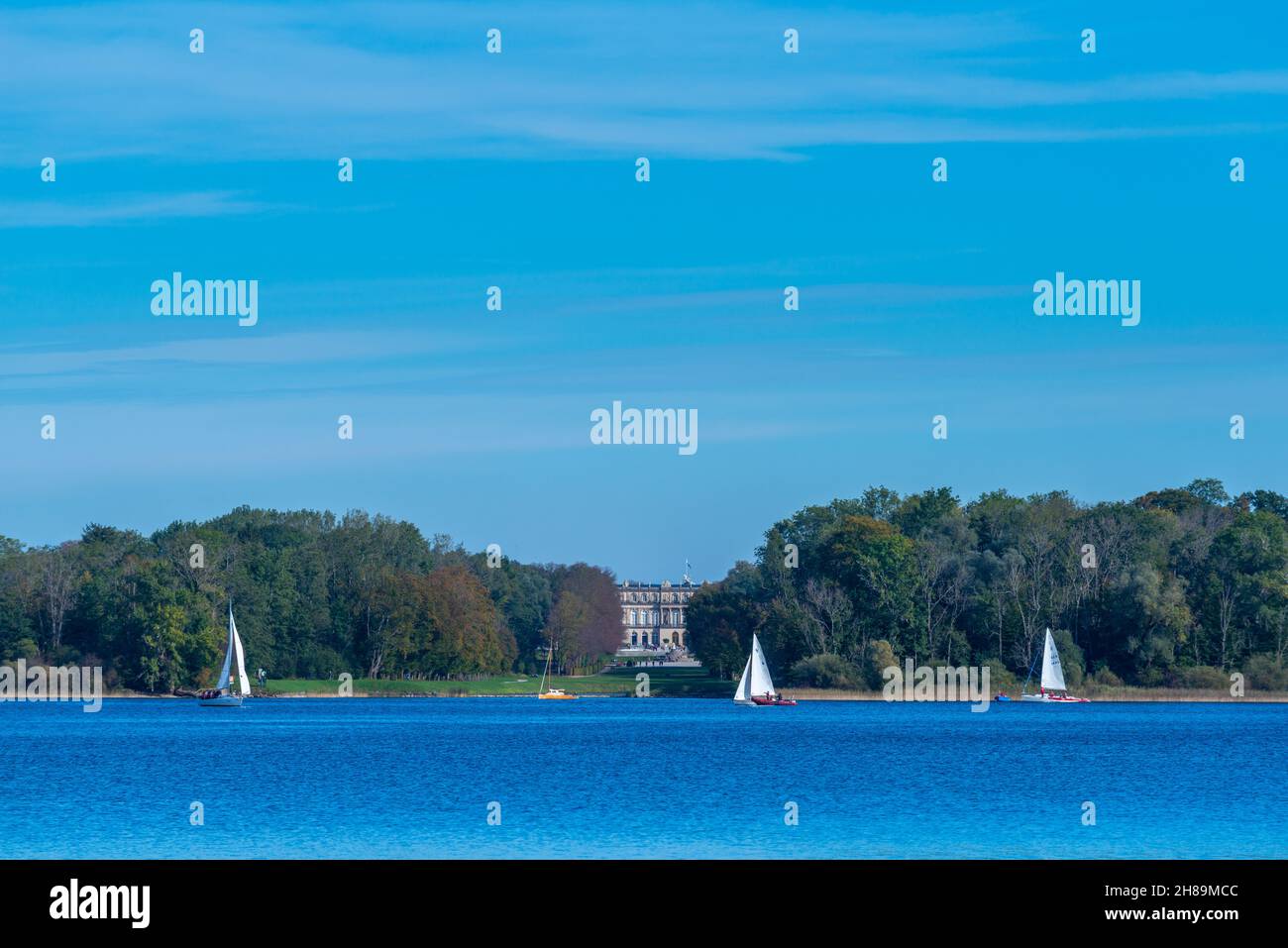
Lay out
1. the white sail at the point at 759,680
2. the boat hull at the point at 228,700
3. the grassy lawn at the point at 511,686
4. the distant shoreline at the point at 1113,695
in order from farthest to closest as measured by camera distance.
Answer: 1. the grassy lawn at the point at 511,686
2. the boat hull at the point at 228,700
3. the distant shoreline at the point at 1113,695
4. the white sail at the point at 759,680

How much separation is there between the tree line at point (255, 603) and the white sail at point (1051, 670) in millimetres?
56586

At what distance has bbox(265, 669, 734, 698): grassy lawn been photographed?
502 feet

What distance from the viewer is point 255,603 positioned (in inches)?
5807

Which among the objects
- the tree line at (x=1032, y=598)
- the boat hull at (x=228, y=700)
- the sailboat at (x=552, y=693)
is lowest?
the sailboat at (x=552, y=693)

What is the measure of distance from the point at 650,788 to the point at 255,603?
314 ft

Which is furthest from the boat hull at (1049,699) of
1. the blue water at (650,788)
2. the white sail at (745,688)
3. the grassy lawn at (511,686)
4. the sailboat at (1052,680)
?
the grassy lawn at (511,686)

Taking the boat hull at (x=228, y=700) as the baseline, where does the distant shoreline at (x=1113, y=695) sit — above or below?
below

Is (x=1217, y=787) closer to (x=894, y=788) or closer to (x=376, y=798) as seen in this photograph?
(x=894, y=788)

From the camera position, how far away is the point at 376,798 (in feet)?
179

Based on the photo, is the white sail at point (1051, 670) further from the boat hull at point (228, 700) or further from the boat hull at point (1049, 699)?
the boat hull at point (228, 700)

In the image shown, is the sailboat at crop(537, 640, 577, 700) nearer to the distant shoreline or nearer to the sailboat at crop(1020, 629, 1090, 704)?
the distant shoreline

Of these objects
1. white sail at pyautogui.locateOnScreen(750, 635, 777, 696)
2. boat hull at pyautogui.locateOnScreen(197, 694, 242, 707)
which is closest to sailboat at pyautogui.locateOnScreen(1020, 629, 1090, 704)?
white sail at pyautogui.locateOnScreen(750, 635, 777, 696)

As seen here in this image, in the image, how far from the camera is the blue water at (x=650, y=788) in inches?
1684

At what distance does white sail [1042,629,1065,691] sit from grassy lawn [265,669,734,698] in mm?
35604
